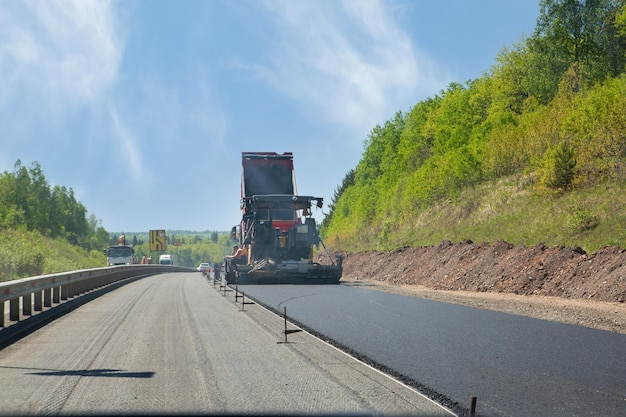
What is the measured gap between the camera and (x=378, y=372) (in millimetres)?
8938

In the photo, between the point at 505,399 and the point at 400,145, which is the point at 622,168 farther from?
the point at 400,145

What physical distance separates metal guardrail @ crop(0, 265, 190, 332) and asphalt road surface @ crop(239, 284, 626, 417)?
16.6ft

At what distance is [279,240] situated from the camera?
34406 millimetres

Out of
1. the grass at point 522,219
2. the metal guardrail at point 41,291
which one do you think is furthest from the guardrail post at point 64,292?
the grass at point 522,219

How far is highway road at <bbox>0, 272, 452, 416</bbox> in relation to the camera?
690 cm

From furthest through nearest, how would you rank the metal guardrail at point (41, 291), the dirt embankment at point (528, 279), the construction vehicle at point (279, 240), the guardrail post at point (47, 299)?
the construction vehicle at point (279, 240), the dirt embankment at point (528, 279), the guardrail post at point (47, 299), the metal guardrail at point (41, 291)

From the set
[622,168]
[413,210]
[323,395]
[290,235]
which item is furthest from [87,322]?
[413,210]

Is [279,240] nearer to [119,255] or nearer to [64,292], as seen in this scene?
[64,292]

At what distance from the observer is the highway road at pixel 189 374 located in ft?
22.6

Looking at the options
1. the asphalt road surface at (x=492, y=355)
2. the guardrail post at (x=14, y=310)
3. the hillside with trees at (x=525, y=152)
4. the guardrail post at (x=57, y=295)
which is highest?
the hillside with trees at (x=525, y=152)

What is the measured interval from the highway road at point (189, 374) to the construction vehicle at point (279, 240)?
1878 centimetres

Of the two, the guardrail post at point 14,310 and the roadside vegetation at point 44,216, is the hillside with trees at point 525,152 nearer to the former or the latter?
the guardrail post at point 14,310

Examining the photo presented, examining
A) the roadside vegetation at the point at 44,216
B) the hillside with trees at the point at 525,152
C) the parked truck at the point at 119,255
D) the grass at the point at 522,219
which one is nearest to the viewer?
the grass at the point at 522,219

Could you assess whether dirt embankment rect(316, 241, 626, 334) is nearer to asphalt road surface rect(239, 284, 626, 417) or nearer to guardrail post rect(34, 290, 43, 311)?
asphalt road surface rect(239, 284, 626, 417)
